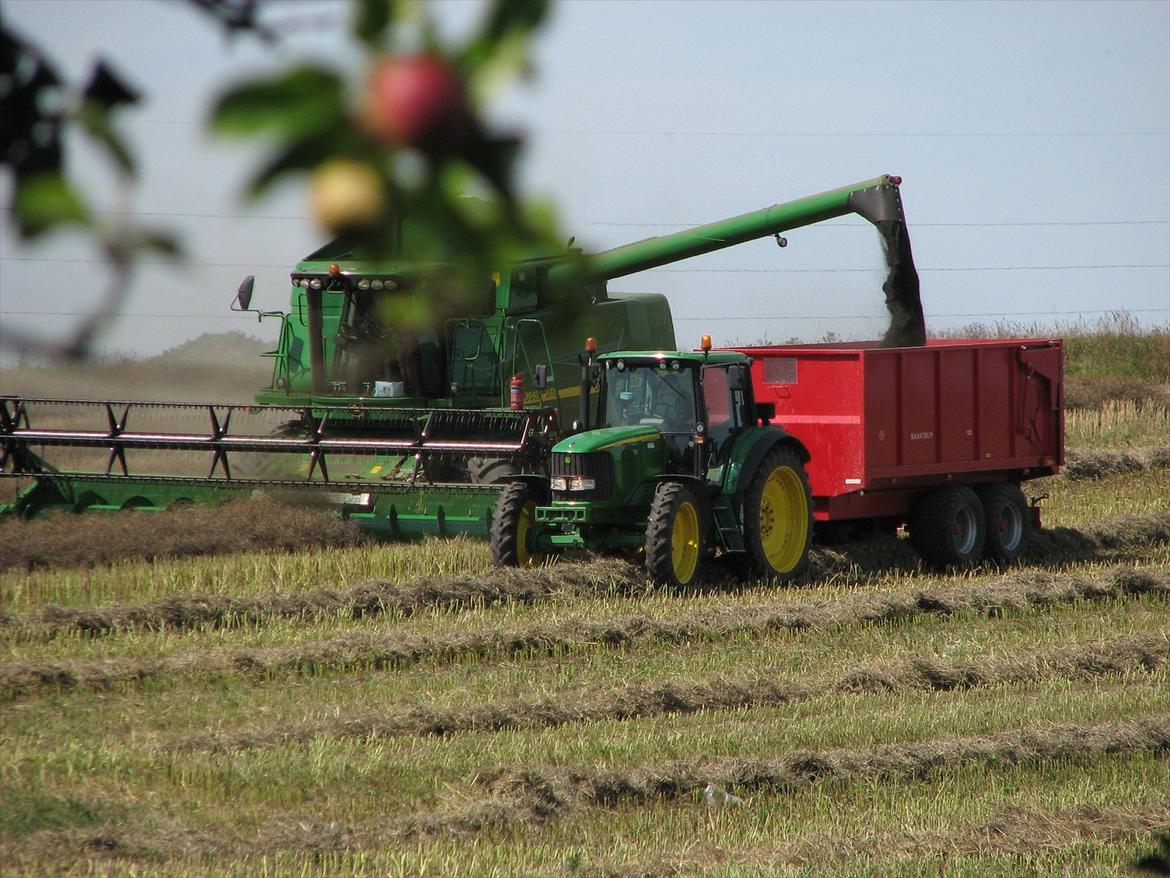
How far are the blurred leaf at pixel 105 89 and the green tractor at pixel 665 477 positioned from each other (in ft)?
29.4

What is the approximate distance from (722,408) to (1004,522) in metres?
3.61

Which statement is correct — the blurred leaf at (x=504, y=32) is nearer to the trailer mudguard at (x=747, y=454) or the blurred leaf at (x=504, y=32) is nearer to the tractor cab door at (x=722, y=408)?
the tractor cab door at (x=722, y=408)

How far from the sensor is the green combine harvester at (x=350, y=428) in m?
12.2

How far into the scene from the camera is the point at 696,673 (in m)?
7.72

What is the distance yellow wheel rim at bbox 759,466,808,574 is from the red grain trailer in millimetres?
450

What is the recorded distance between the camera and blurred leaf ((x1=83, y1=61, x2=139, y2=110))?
1127 mm

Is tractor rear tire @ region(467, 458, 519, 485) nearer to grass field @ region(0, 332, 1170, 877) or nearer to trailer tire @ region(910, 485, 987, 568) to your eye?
grass field @ region(0, 332, 1170, 877)

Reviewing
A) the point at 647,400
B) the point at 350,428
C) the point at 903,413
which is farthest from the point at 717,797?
the point at 350,428

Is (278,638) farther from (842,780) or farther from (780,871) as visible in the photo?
(780,871)

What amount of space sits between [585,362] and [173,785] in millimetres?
5594

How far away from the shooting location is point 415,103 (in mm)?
997

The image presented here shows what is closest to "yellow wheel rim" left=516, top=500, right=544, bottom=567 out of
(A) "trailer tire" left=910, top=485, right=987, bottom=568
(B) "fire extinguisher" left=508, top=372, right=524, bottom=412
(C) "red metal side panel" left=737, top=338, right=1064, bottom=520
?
(B) "fire extinguisher" left=508, top=372, right=524, bottom=412

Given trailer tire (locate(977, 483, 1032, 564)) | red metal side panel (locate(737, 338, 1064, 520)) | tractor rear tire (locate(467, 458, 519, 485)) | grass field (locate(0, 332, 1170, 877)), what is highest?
red metal side panel (locate(737, 338, 1064, 520))

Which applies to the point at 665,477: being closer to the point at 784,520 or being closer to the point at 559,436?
the point at 784,520
